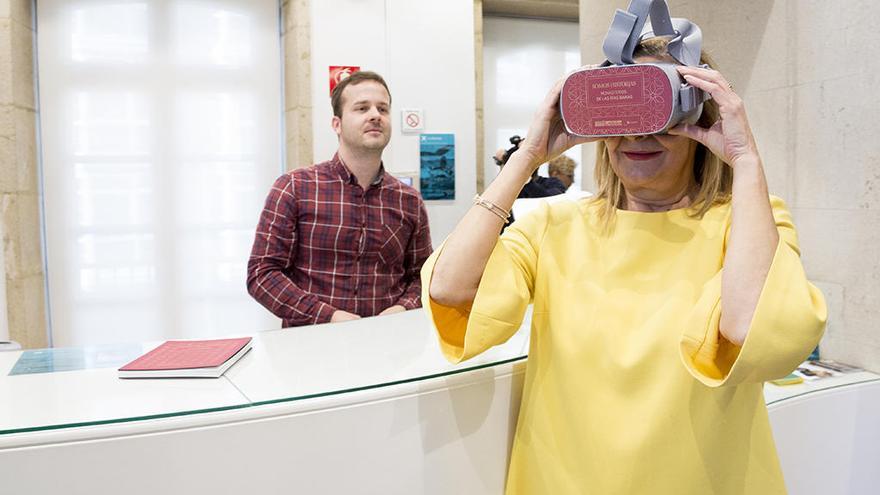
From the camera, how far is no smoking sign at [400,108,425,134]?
4.79 m

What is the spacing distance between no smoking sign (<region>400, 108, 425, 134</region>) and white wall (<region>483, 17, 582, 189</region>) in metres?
0.85

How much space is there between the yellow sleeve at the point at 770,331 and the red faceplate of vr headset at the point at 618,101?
0.26 m

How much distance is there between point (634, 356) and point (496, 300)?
231mm

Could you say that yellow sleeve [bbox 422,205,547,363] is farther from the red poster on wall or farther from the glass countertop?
the red poster on wall

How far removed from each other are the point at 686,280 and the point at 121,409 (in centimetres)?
91

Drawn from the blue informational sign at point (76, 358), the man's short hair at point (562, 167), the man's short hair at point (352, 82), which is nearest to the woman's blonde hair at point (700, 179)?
the blue informational sign at point (76, 358)

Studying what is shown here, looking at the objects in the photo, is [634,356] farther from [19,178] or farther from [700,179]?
[19,178]

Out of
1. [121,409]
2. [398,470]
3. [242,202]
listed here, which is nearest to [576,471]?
[398,470]

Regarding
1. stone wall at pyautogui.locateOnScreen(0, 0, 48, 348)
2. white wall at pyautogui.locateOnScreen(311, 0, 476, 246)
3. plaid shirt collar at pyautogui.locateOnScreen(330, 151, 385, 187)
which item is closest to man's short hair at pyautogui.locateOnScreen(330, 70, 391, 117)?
plaid shirt collar at pyautogui.locateOnScreen(330, 151, 385, 187)

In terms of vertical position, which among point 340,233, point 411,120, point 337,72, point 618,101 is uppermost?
point 337,72

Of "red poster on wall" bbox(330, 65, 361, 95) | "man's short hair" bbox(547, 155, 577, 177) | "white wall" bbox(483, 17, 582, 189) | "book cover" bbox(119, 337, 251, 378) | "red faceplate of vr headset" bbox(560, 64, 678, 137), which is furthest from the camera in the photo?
"white wall" bbox(483, 17, 582, 189)

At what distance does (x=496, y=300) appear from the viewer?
117cm

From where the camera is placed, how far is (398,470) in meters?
1.28

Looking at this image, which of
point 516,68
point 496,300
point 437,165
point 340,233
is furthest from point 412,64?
point 496,300
